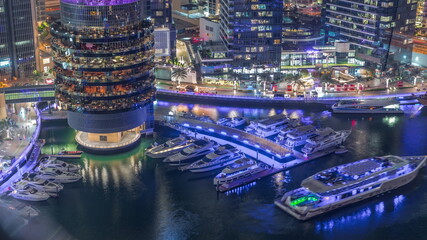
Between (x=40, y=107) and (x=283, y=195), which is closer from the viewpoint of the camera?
(x=283, y=195)

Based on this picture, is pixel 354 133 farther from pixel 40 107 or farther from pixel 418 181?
pixel 40 107

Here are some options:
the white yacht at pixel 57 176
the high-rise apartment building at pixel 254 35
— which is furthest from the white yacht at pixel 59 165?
the high-rise apartment building at pixel 254 35

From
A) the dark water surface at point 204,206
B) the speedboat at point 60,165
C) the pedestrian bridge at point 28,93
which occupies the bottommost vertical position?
the dark water surface at point 204,206

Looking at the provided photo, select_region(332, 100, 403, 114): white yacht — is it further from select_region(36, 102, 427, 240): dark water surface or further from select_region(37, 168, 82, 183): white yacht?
select_region(37, 168, 82, 183): white yacht

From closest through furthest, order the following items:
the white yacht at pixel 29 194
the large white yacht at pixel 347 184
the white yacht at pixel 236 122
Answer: the large white yacht at pixel 347 184
the white yacht at pixel 29 194
the white yacht at pixel 236 122

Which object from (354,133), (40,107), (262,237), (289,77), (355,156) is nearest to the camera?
(262,237)

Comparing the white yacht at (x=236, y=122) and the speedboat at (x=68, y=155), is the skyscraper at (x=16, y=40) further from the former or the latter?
the white yacht at (x=236, y=122)

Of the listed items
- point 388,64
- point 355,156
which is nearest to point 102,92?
point 355,156
